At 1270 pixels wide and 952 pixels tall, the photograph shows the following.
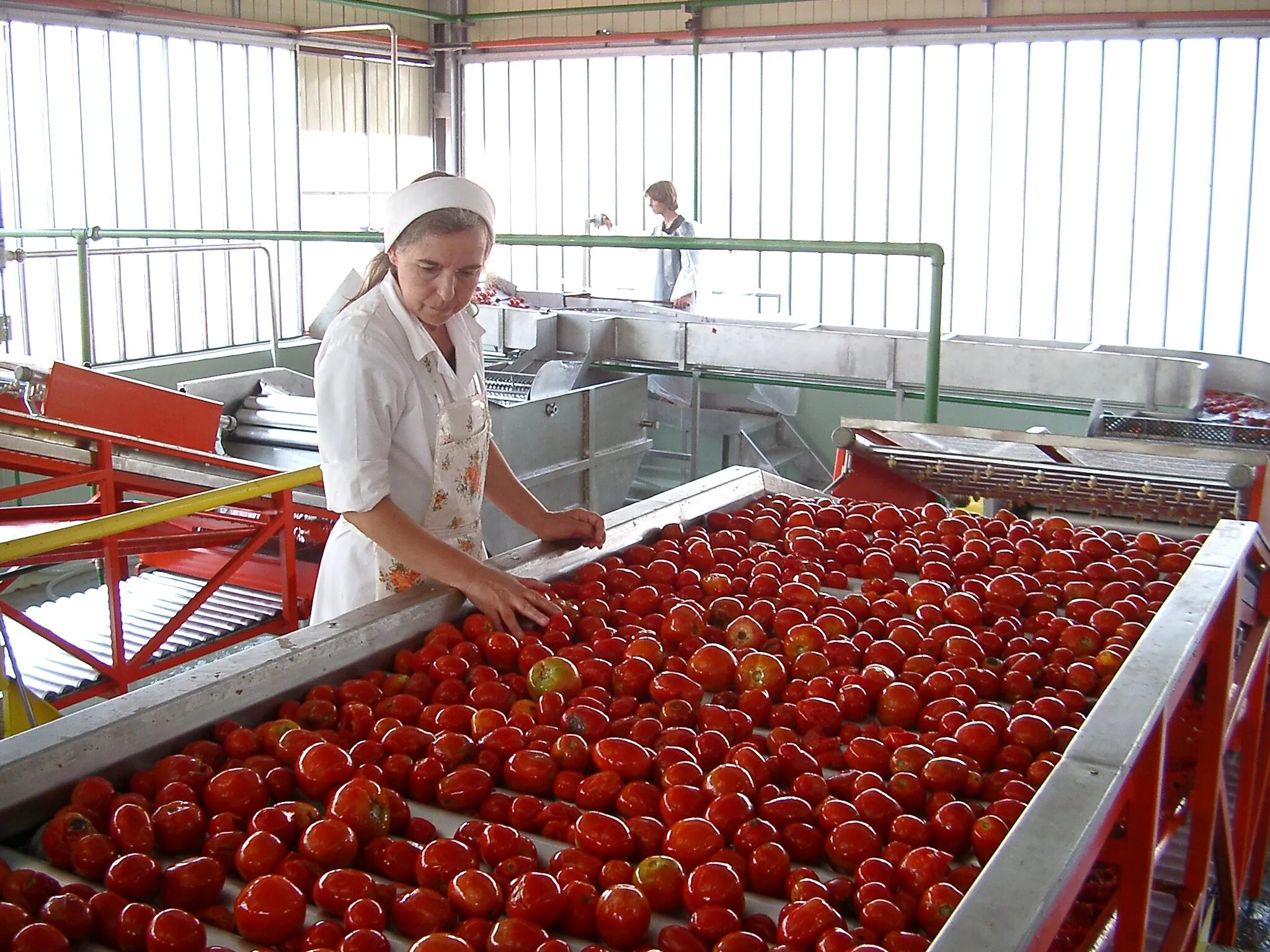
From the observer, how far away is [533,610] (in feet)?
7.21

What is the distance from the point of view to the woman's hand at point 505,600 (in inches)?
86.2

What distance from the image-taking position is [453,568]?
7.22 feet

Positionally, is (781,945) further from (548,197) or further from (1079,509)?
(548,197)

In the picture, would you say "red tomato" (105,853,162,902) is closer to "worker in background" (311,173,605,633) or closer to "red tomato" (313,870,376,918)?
"red tomato" (313,870,376,918)

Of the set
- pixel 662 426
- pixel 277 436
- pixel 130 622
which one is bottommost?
pixel 130 622

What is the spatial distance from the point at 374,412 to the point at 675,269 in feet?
22.9

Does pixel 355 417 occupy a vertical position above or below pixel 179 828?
above

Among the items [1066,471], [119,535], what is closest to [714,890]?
[1066,471]

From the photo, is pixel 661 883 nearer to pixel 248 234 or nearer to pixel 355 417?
pixel 355 417

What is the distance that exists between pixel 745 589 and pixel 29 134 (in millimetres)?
7085

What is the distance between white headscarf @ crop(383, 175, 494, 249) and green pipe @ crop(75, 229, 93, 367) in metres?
4.00

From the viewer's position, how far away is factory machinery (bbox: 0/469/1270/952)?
4.12 feet

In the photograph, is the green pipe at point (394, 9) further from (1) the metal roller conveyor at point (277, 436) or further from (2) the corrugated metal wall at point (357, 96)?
(1) the metal roller conveyor at point (277, 436)

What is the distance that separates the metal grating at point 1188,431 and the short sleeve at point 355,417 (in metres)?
2.80
